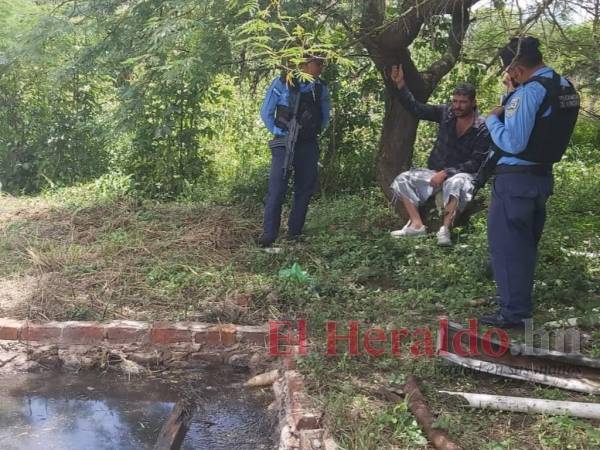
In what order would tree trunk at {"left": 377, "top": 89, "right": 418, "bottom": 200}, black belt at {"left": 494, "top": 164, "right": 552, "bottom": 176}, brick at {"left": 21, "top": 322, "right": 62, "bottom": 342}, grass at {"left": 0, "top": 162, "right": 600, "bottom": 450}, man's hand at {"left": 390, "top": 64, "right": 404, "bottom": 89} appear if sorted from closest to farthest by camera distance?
1. grass at {"left": 0, "top": 162, "right": 600, "bottom": 450}
2. black belt at {"left": 494, "top": 164, "right": 552, "bottom": 176}
3. brick at {"left": 21, "top": 322, "right": 62, "bottom": 342}
4. man's hand at {"left": 390, "top": 64, "right": 404, "bottom": 89}
5. tree trunk at {"left": 377, "top": 89, "right": 418, "bottom": 200}

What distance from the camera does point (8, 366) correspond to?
3758 mm

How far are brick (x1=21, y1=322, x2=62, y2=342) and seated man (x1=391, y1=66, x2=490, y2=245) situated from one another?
102 inches

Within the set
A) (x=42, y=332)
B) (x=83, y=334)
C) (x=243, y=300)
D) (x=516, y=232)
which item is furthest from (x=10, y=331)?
(x=516, y=232)

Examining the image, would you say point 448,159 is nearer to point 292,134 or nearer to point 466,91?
point 466,91

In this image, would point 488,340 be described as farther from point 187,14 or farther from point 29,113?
point 29,113

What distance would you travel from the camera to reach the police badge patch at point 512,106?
10.7 feet

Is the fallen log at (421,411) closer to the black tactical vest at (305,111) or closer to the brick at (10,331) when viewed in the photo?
the brick at (10,331)

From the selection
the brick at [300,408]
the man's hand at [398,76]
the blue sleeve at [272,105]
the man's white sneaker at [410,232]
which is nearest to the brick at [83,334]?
the brick at [300,408]

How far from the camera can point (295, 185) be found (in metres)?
5.36

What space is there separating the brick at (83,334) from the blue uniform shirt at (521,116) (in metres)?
2.50

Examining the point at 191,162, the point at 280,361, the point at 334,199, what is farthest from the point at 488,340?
the point at 191,162

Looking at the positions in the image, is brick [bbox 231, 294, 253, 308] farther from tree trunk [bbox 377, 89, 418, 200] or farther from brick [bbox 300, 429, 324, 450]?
tree trunk [bbox 377, 89, 418, 200]

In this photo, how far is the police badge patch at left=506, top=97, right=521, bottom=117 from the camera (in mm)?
3275

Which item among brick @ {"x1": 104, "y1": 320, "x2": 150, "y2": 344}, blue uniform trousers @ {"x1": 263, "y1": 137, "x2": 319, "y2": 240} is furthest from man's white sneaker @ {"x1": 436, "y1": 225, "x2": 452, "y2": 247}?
brick @ {"x1": 104, "y1": 320, "x2": 150, "y2": 344}
